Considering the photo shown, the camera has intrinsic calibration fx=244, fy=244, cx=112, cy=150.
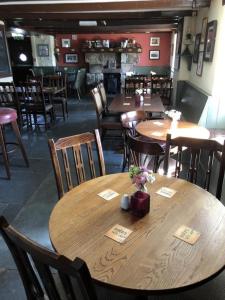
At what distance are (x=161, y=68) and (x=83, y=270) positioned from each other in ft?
32.3

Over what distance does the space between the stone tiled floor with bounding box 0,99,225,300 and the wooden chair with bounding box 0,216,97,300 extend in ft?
1.31

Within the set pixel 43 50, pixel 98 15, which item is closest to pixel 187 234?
pixel 98 15

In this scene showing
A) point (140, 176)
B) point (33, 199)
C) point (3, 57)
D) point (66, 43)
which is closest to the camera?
point (140, 176)

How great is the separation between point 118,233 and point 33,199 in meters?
1.72

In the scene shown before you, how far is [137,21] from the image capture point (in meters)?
6.07

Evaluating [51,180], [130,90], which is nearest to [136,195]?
[51,180]

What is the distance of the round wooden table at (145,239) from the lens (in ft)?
2.81

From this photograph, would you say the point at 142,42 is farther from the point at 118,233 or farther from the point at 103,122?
the point at 118,233

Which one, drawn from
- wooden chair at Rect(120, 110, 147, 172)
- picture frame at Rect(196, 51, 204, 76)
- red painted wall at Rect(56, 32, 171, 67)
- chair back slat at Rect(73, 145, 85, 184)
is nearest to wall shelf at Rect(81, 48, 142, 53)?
red painted wall at Rect(56, 32, 171, 67)

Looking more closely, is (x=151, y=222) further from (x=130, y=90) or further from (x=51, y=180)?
(x=130, y=90)

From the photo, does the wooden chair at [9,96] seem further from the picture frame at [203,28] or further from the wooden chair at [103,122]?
the picture frame at [203,28]

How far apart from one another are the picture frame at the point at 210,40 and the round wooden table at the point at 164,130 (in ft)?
4.36

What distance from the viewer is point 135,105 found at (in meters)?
3.84

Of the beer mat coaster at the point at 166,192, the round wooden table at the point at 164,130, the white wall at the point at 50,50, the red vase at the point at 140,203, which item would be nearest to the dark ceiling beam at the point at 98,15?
the round wooden table at the point at 164,130
